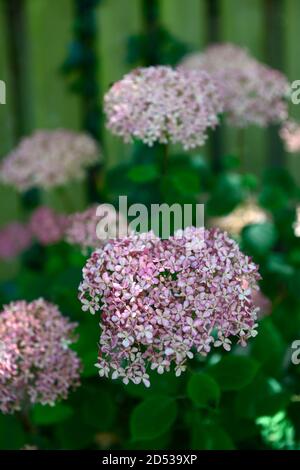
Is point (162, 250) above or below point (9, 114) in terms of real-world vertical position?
below

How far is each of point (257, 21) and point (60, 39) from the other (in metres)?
0.93

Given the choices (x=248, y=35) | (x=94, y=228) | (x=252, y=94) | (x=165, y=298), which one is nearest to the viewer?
(x=165, y=298)

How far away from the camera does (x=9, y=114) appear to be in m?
3.33

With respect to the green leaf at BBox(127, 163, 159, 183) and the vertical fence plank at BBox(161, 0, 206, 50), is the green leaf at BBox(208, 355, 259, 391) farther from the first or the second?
the vertical fence plank at BBox(161, 0, 206, 50)

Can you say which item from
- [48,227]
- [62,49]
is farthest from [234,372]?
[62,49]

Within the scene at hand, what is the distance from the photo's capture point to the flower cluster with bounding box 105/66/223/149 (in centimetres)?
174

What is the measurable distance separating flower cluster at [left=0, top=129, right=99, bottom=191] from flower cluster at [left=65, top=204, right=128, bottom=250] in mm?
327

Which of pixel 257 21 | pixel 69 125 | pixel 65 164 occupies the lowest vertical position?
pixel 65 164

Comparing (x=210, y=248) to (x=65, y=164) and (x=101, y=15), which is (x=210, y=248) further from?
(x=101, y=15)

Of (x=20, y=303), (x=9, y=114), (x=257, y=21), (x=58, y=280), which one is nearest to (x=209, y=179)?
(x=58, y=280)

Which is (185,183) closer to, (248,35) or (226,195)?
(226,195)

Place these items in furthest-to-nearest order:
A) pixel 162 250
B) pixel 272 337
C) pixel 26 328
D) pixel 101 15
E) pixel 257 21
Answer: pixel 257 21 < pixel 101 15 < pixel 272 337 < pixel 26 328 < pixel 162 250

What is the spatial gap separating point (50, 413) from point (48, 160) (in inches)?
32.7

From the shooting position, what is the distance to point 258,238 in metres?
2.18
